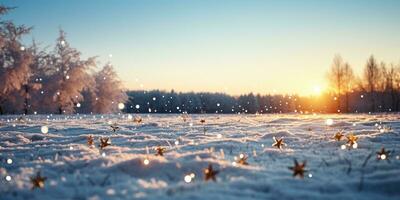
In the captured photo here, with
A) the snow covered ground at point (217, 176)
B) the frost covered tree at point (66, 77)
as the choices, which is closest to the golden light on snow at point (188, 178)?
the snow covered ground at point (217, 176)

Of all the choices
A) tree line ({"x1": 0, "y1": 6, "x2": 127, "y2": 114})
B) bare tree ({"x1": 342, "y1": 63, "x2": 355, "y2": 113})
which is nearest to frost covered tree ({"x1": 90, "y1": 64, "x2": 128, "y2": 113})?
tree line ({"x1": 0, "y1": 6, "x2": 127, "y2": 114})

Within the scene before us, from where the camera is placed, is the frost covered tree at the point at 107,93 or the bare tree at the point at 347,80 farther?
the bare tree at the point at 347,80

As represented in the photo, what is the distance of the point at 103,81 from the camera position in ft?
131

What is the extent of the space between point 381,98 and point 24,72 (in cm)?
5101

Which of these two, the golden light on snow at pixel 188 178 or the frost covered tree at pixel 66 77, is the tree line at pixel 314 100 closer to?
the frost covered tree at pixel 66 77

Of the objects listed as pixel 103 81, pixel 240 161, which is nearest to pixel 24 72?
pixel 103 81

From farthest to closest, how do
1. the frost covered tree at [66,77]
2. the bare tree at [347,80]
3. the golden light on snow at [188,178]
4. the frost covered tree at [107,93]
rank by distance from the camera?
the bare tree at [347,80] → the frost covered tree at [107,93] → the frost covered tree at [66,77] → the golden light on snow at [188,178]

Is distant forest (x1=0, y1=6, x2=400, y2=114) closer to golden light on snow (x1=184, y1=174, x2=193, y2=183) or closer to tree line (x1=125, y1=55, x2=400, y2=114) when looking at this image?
tree line (x1=125, y1=55, x2=400, y2=114)

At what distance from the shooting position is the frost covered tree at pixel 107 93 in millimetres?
38750

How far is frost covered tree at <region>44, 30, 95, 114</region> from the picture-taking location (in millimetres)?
32531

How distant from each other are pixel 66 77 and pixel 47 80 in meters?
1.63

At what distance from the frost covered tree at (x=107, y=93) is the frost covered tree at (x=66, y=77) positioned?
410 centimetres

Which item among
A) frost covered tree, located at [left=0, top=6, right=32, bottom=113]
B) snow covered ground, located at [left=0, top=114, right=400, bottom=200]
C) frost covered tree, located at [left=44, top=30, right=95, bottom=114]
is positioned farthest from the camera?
frost covered tree, located at [left=44, top=30, right=95, bottom=114]

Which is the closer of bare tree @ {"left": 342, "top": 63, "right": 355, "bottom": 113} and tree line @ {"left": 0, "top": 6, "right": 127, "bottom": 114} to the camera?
tree line @ {"left": 0, "top": 6, "right": 127, "bottom": 114}
